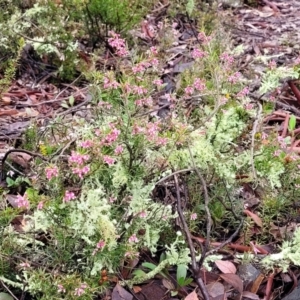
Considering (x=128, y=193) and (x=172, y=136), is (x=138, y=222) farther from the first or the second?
(x=172, y=136)

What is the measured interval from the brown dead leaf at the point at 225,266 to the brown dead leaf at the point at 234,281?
1.2 inches

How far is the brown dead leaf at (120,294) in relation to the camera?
1.81 meters

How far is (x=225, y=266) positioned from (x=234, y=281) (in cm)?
7

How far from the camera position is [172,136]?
1.79 metres

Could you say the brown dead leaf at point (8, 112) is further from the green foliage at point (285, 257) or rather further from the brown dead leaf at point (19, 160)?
the green foliage at point (285, 257)

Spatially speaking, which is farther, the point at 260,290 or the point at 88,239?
the point at 260,290

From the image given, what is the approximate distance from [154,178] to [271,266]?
481 millimetres

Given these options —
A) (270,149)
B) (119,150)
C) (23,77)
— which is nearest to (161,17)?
(23,77)

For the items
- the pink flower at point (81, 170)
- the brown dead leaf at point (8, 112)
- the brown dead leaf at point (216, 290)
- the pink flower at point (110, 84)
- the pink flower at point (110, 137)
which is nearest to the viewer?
the pink flower at point (81, 170)

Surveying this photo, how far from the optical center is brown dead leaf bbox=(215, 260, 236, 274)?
1931mm

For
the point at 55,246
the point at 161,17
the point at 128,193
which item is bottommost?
the point at 161,17

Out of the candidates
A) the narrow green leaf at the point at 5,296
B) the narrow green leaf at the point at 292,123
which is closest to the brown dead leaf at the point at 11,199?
the narrow green leaf at the point at 5,296

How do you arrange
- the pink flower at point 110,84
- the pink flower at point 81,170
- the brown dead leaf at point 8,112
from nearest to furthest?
the pink flower at point 81,170 → the pink flower at point 110,84 → the brown dead leaf at point 8,112

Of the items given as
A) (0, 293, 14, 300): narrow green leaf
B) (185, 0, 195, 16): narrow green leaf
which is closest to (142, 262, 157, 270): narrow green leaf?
(0, 293, 14, 300): narrow green leaf
